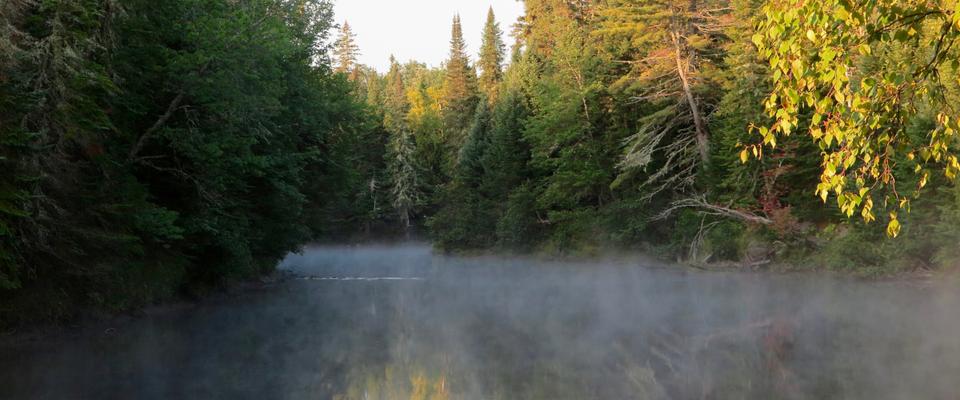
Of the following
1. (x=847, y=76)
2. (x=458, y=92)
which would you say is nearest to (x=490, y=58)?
(x=458, y=92)

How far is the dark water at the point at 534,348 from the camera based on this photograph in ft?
37.9

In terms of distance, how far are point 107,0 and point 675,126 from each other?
89.2 feet

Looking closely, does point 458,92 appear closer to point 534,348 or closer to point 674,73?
point 674,73

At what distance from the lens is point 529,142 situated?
161ft

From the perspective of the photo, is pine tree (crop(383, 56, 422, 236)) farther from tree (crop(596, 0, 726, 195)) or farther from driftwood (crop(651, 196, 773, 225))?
driftwood (crop(651, 196, 773, 225))

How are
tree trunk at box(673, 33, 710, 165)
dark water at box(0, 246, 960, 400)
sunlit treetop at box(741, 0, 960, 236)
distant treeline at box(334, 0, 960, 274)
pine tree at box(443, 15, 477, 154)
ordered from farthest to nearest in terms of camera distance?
pine tree at box(443, 15, 477, 154) < tree trunk at box(673, 33, 710, 165) < dark water at box(0, 246, 960, 400) < distant treeline at box(334, 0, 960, 274) < sunlit treetop at box(741, 0, 960, 236)

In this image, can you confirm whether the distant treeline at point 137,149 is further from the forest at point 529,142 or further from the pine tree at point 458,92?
the pine tree at point 458,92

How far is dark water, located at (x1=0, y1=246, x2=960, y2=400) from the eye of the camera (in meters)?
11.5

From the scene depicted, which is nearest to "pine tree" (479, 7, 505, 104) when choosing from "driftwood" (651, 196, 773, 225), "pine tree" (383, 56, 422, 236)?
"pine tree" (383, 56, 422, 236)

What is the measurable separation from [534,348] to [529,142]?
114ft

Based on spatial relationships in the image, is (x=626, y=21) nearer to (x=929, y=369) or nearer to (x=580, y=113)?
(x=580, y=113)

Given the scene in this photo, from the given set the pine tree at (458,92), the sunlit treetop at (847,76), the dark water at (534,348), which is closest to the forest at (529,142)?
the sunlit treetop at (847,76)

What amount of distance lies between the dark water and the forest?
1.91 m

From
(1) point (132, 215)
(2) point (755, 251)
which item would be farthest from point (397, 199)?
(1) point (132, 215)
